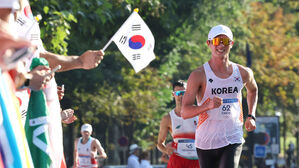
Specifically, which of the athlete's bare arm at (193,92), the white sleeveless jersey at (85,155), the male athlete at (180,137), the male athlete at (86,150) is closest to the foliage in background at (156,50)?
the male athlete at (86,150)

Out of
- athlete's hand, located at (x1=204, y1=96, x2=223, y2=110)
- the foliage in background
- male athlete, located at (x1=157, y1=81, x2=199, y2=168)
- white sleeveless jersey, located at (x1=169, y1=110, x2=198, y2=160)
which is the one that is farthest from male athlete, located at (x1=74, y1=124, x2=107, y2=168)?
athlete's hand, located at (x1=204, y1=96, x2=223, y2=110)

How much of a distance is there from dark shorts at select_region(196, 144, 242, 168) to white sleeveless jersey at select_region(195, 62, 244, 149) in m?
0.05

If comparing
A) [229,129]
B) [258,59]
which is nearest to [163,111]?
[258,59]

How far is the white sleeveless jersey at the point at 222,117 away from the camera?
23.5ft

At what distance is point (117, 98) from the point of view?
28656 millimetres

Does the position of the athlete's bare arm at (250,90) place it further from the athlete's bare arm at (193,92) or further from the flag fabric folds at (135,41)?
the flag fabric folds at (135,41)

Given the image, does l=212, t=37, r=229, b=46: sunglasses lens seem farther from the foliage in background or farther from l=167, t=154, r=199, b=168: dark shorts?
the foliage in background

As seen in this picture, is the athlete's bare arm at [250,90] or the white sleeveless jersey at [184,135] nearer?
the athlete's bare arm at [250,90]

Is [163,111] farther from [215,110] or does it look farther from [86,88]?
[215,110]

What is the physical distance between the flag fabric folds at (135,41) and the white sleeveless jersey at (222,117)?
726mm

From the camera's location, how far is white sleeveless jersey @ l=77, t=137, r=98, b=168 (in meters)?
17.5

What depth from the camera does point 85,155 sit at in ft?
57.8

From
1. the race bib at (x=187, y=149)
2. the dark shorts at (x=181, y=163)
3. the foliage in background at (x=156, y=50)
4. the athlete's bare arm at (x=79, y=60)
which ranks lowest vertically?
the dark shorts at (x=181, y=163)

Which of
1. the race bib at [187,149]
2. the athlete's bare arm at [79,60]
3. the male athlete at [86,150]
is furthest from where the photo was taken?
the male athlete at [86,150]
